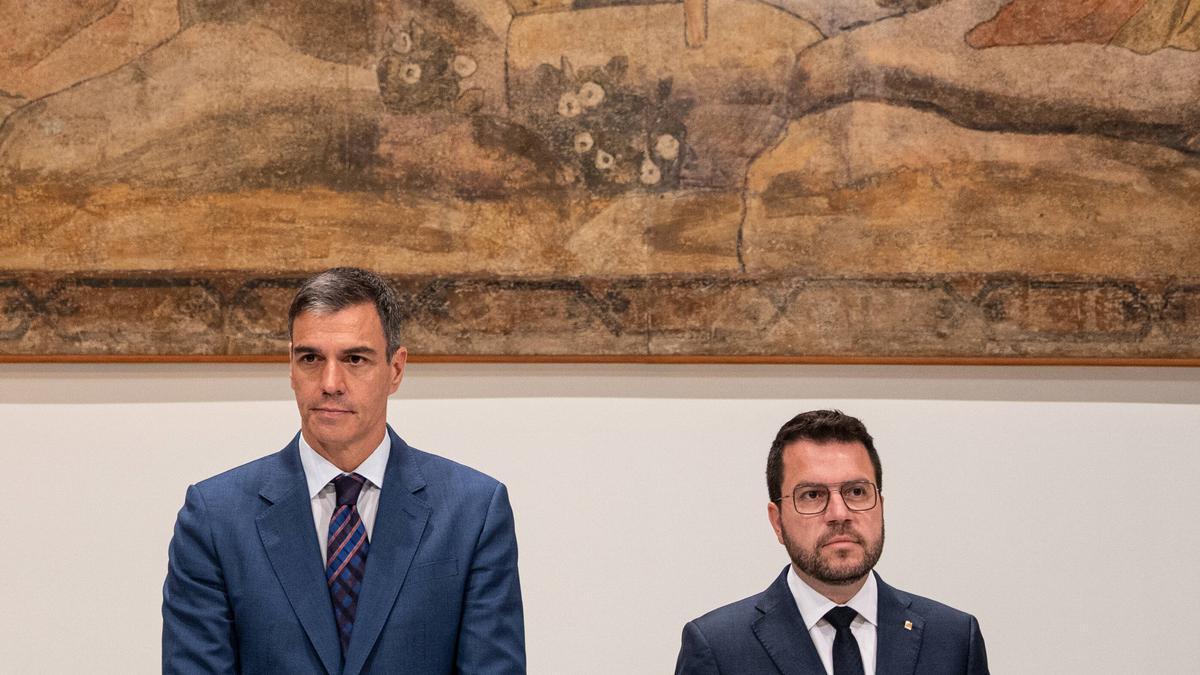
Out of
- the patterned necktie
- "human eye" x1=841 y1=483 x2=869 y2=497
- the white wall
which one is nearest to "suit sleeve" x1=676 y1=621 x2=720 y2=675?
"human eye" x1=841 y1=483 x2=869 y2=497

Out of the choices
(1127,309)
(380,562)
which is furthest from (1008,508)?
(380,562)

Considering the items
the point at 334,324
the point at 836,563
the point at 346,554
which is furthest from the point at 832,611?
the point at 334,324

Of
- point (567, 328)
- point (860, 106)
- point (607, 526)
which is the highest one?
point (860, 106)

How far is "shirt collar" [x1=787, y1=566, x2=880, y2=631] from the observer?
315cm

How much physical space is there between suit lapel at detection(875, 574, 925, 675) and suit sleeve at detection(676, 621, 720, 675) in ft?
1.40

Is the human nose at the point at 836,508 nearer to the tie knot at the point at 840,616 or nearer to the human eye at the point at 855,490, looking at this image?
the human eye at the point at 855,490

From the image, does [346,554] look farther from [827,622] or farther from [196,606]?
[827,622]

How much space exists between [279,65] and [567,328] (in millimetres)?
1715

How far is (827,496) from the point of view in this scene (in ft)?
10.5

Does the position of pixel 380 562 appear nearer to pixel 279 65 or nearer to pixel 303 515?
pixel 303 515

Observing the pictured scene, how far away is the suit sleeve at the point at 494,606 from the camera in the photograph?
3104 millimetres

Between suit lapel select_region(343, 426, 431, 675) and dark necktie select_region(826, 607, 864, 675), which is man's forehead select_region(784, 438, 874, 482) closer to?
dark necktie select_region(826, 607, 864, 675)

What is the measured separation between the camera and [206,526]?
10.2 ft

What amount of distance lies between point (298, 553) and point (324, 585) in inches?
4.3
